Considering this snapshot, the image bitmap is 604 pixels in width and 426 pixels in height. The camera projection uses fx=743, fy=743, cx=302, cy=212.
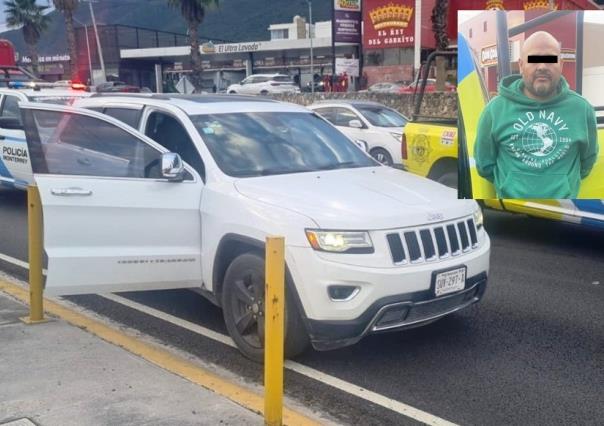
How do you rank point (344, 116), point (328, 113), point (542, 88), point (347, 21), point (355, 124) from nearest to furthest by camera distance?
point (542, 88), point (355, 124), point (344, 116), point (328, 113), point (347, 21)

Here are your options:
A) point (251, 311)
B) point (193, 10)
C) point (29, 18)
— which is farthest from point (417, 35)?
point (251, 311)

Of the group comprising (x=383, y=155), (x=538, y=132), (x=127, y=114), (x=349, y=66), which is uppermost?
(x=349, y=66)

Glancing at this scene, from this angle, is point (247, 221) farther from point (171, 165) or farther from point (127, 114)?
point (127, 114)

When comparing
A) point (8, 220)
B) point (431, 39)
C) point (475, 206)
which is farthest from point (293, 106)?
point (431, 39)

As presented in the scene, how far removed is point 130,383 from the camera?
14.6 feet

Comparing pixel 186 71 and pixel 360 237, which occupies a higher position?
pixel 186 71

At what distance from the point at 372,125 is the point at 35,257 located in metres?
10.1

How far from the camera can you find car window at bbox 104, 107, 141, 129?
6230 millimetres

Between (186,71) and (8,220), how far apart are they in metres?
53.0

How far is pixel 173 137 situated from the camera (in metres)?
5.92

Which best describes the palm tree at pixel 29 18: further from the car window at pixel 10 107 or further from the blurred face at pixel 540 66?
the blurred face at pixel 540 66

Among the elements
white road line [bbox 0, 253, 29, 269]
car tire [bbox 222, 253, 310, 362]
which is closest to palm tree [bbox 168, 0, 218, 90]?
white road line [bbox 0, 253, 29, 269]

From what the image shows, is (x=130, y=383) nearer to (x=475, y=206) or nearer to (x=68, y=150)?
(x=68, y=150)

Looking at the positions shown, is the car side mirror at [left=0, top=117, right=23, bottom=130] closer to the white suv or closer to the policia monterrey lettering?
the policia monterrey lettering
